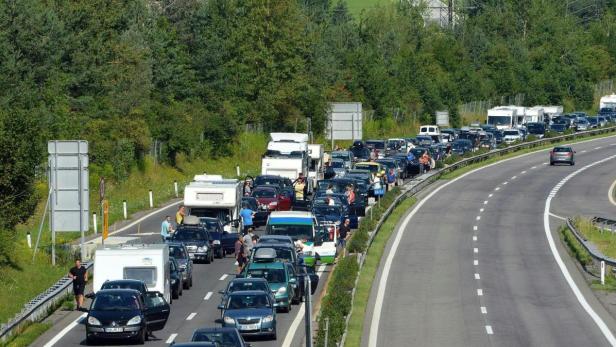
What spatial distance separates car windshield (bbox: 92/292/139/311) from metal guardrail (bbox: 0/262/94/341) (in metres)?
2.27

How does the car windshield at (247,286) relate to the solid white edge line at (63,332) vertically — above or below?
above

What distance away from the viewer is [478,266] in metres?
55.4

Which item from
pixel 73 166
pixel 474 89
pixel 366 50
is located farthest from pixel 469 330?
pixel 474 89

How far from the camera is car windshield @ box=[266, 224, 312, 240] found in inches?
2069

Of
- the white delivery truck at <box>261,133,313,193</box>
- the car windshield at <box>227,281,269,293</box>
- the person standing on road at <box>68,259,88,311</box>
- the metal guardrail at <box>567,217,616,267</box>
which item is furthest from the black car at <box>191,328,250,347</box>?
the white delivery truck at <box>261,133,313,193</box>

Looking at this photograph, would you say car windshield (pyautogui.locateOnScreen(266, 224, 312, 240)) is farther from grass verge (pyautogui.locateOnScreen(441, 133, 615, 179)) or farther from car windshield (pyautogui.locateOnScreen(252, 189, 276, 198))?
grass verge (pyautogui.locateOnScreen(441, 133, 615, 179))

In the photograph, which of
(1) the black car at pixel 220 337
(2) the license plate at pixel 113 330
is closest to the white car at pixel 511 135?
(2) the license plate at pixel 113 330

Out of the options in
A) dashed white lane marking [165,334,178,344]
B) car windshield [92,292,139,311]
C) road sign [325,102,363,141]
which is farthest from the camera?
road sign [325,102,363,141]

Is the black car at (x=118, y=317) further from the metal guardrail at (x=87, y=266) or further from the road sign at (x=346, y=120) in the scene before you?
the road sign at (x=346, y=120)

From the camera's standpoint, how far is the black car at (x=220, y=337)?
30.9 m

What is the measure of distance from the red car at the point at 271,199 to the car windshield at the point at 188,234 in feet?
40.5

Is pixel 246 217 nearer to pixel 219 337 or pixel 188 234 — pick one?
pixel 188 234

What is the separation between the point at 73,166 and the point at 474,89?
105709 mm

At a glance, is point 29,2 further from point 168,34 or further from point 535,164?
point 535,164
